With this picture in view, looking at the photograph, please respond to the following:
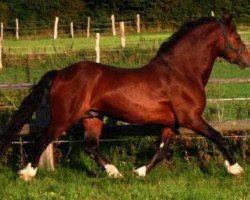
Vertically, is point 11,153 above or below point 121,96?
below

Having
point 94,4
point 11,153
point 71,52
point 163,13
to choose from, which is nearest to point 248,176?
point 11,153

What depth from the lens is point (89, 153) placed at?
762cm

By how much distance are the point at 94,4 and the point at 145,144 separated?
40.3m

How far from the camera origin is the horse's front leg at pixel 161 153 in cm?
736

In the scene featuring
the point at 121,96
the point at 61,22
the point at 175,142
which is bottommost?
the point at 61,22

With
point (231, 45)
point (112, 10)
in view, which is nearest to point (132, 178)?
point (231, 45)

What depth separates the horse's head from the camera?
24.9 ft

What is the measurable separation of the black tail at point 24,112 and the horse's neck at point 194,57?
1.42m

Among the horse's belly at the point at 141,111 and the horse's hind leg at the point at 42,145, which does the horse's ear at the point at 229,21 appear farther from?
the horse's hind leg at the point at 42,145

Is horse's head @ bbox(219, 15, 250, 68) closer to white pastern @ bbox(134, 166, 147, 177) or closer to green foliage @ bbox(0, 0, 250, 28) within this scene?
white pastern @ bbox(134, 166, 147, 177)

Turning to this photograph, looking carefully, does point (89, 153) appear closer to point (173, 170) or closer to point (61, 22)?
point (173, 170)

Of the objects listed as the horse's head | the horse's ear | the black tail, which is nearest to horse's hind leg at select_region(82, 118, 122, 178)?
the black tail

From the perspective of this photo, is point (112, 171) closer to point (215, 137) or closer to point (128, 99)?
point (128, 99)

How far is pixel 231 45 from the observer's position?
761 cm
